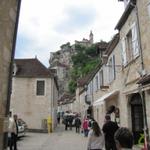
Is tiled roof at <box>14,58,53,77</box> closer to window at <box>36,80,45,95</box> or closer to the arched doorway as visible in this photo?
window at <box>36,80,45,95</box>

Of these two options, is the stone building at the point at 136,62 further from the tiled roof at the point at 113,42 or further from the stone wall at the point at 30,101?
the stone wall at the point at 30,101

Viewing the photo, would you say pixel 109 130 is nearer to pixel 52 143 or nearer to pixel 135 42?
pixel 135 42

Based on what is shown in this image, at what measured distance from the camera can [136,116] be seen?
14.8 m

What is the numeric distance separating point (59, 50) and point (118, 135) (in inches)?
5229

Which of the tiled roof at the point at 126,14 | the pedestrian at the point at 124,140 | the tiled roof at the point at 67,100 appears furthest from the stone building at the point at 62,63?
the pedestrian at the point at 124,140

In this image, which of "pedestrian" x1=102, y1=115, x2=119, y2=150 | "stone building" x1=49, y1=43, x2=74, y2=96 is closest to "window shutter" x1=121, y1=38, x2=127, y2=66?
"pedestrian" x1=102, y1=115, x2=119, y2=150

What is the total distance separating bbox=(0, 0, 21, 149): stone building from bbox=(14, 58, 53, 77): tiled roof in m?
28.3

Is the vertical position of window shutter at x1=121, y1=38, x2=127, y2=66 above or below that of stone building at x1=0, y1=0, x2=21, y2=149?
above

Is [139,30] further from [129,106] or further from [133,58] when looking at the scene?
[129,106]

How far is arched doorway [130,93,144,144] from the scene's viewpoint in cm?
1446

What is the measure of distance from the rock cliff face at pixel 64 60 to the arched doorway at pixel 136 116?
101 meters

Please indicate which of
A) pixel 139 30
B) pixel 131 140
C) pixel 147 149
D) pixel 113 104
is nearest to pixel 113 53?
pixel 113 104

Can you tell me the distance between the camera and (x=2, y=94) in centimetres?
520

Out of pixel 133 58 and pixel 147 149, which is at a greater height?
pixel 133 58
